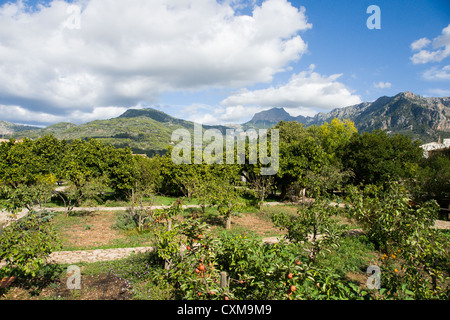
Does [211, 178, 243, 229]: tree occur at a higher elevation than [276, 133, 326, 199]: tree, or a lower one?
lower

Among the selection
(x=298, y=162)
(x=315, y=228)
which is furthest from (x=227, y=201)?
(x=298, y=162)

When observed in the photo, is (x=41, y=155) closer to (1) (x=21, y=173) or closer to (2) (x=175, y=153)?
(1) (x=21, y=173)

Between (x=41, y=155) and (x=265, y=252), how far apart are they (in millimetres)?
23409

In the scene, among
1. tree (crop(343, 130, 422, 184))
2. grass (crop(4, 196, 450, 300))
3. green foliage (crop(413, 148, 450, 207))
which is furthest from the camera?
tree (crop(343, 130, 422, 184))

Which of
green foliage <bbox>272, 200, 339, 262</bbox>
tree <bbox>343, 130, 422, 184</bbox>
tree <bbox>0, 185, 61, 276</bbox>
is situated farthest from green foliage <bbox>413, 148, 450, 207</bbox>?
tree <bbox>0, 185, 61, 276</bbox>

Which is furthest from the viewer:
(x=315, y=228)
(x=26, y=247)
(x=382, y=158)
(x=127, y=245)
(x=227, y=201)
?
(x=382, y=158)

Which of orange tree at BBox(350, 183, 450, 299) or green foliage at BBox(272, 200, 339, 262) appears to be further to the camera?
green foliage at BBox(272, 200, 339, 262)

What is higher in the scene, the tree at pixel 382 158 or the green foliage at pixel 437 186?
the tree at pixel 382 158

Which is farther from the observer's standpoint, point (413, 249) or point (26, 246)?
point (26, 246)

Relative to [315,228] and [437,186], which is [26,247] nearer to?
[315,228]

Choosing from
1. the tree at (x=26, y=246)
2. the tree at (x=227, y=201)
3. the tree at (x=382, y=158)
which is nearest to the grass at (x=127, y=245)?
the tree at (x=227, y=201)

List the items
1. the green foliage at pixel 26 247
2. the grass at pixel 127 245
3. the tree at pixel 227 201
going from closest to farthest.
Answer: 1. the green foliage at pixel 26 247
2. the grass at pixel 127 245
3. the tree at pixel 227 201

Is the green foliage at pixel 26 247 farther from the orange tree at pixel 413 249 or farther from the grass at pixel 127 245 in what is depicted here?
the orange tree at pixel 413 249

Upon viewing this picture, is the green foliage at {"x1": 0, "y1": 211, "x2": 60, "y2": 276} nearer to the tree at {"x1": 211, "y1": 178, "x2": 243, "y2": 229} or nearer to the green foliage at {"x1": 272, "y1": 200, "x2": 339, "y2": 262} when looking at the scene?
the green foliage at {"x1": 272, "y1": 200, "x2": 339, "y2": 262}
